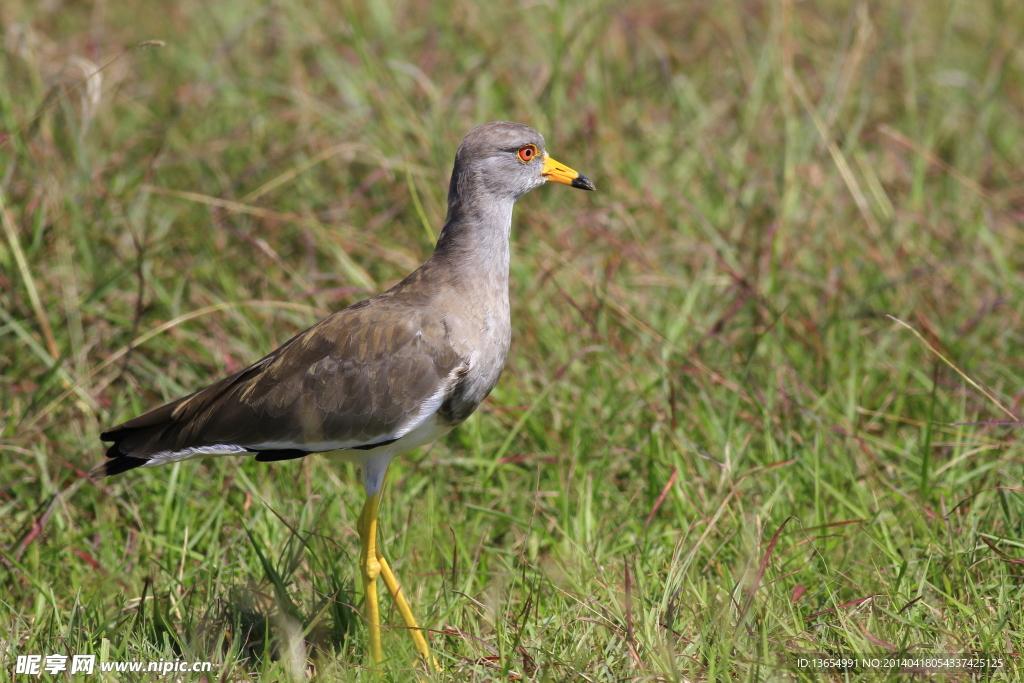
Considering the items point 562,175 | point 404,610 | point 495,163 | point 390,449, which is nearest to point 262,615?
point 404,610

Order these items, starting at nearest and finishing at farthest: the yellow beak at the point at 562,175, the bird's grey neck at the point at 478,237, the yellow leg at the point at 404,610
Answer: the yellow leg at the point at 404,610 < the bird's grey neck at the point at 478,237 < the yellow beak at the point at 562,175

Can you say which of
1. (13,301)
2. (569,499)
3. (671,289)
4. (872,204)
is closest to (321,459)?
(569,499)

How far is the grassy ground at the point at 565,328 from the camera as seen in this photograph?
3885 millimetres

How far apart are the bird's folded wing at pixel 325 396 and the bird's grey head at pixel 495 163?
0.60 metres

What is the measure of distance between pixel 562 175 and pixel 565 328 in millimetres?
1278

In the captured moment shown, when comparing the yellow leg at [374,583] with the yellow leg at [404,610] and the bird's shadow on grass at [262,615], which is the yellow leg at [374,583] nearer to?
the yellow leg at [404,610]

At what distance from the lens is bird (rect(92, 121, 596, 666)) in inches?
155

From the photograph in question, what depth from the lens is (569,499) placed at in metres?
4.73

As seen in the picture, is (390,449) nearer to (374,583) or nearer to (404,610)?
(374,583)

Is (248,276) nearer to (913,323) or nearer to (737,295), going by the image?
(737,295)

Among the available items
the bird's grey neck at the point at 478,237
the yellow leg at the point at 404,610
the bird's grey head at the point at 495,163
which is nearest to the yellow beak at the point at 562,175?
the bird's grey head at the point at 495,163

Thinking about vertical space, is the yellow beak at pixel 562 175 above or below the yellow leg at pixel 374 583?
Result: above

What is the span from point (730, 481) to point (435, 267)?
5.16 feet

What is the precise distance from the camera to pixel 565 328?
18.4 ft
